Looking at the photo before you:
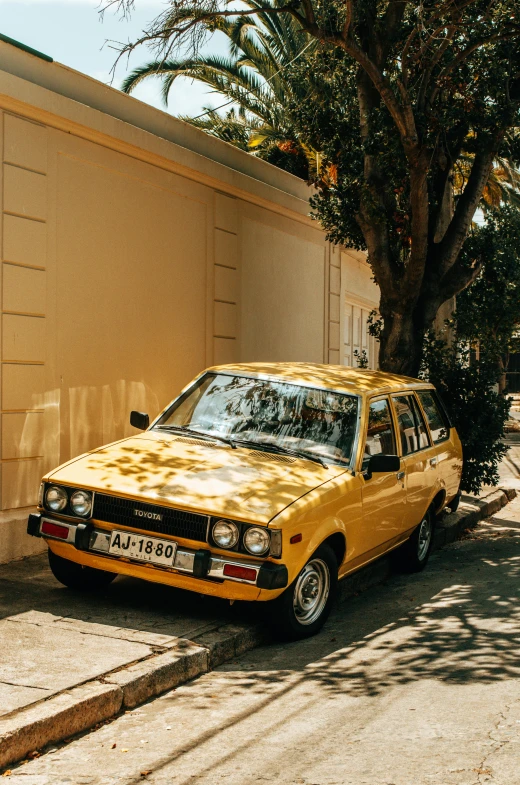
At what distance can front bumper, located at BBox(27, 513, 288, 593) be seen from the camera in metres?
5.45

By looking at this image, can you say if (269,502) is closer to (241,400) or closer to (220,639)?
(220,639)

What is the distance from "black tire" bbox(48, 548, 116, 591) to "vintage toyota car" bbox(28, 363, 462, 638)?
0.04 ft

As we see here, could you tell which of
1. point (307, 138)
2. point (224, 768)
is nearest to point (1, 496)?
point (224, 768)

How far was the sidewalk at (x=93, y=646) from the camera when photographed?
4.24 metres

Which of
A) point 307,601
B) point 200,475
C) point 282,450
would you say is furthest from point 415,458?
point 200,475

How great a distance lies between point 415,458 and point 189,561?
292 cm

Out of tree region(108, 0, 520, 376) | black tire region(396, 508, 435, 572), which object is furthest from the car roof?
tree region(108, 0, 520, 376)

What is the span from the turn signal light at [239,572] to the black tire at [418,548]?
3.03m

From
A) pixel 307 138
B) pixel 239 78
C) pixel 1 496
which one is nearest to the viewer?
pixel 1 496

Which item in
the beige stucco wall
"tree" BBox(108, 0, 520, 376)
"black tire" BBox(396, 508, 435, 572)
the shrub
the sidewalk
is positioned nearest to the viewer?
the sidewalk

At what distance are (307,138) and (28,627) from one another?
328 inches

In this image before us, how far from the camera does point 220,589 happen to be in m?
5.59

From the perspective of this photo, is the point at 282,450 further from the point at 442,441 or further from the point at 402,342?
the point at 402,342

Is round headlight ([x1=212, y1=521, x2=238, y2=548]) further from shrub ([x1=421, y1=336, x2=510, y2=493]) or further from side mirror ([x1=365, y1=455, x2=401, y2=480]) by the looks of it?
shrub ([x1=421, y1=336, x2=510, y2=493])
